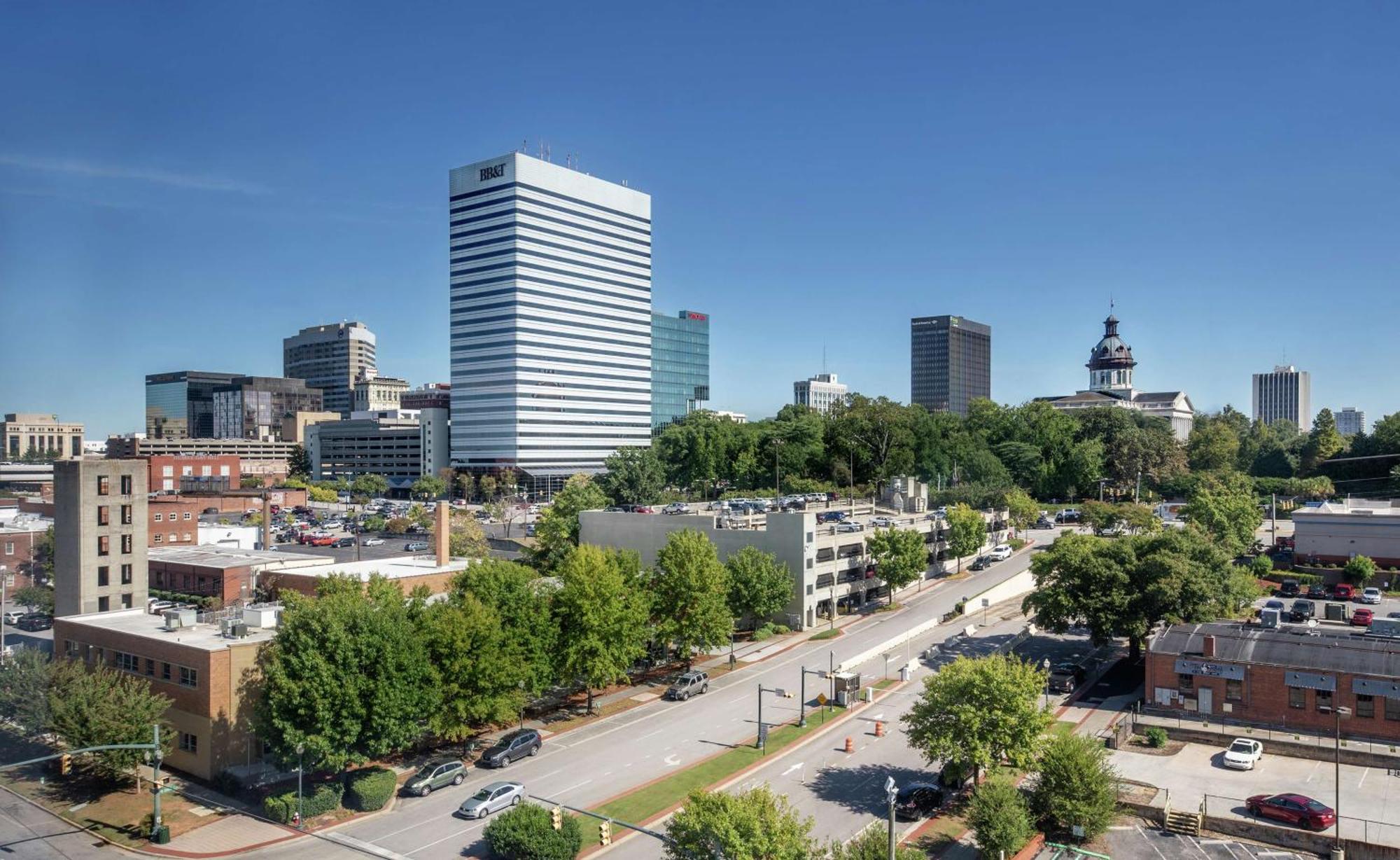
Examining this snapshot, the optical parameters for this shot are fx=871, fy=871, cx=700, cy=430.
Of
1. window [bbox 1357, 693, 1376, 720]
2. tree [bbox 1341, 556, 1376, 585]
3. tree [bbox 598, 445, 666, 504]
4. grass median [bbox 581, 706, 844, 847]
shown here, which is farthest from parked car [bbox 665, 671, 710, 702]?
tree [bbox 598, 445, 666, 504]

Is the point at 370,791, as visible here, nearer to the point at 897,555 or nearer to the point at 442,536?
the point at 442,536

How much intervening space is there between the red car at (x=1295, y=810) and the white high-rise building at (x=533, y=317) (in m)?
144

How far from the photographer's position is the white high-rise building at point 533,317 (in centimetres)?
16500

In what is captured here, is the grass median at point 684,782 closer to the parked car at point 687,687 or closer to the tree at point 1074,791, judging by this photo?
the parked car at point 687,687

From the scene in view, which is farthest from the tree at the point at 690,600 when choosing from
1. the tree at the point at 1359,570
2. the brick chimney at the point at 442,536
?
the tree at the point at 1359,570

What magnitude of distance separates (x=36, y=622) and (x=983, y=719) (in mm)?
68509

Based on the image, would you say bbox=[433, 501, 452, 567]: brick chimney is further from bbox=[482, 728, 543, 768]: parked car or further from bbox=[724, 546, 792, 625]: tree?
bbox=[482, 728, 543, 768]: parked car

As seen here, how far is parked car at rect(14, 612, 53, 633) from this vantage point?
64562 mm

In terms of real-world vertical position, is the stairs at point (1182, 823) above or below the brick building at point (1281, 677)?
below

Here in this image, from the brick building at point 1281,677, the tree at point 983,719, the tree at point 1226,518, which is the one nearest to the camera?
the tree at point 983,719

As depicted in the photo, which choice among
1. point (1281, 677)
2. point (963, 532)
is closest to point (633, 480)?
point (963, 532)

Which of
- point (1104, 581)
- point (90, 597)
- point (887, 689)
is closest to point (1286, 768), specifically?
point (1104, 581)

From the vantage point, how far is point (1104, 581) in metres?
55.3

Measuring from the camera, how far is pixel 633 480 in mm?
115812
